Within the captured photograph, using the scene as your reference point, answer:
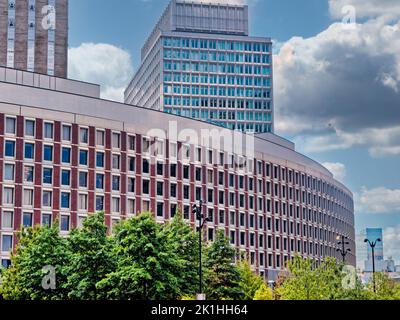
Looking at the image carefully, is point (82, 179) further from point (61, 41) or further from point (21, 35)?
point (61, 41)

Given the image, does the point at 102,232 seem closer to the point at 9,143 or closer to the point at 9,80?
the point at 9,143

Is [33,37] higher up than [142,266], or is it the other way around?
[33,37]

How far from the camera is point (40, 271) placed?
52031 millimetres

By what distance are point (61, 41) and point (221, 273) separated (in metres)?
72.8

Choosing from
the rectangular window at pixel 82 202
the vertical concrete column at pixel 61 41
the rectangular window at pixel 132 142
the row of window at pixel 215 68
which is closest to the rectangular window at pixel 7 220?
the rectangular window at pixel 82 202

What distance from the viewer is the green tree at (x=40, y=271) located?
170 ft

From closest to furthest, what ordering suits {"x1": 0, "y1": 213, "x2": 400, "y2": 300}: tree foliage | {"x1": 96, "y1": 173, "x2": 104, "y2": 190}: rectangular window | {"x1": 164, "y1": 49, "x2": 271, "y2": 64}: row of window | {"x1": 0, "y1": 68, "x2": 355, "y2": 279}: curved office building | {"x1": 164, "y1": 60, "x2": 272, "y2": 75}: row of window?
{"x1": 0, "y1": 213, "x2": 400, "y2": 300}: tree foliage
{"x1": 0, "y1": 68, "x2": 355, "y2": 279}: curved office building
{"x1": 96, "y1": 173, "x2": 104, "y2": 190}: rectangular window
{"x1": 164, "y1": 60, "x2": 272, "y2": 75}: row of window
{"x1": 164, "y1": 49, "x2": 271, "y2": 64}: row of window

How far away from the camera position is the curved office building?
81875 mm

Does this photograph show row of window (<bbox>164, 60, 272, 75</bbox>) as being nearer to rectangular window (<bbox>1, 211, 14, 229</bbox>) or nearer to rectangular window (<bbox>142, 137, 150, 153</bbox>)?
rectangular window (<bbox>142, 137, 150, 153</bbox>)

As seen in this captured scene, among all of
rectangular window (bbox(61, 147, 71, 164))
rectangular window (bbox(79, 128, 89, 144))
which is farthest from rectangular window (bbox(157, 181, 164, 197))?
rectangular window (bbox(61, 147, 71, 164))

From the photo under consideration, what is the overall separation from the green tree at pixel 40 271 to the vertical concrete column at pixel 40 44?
6547 centimetres

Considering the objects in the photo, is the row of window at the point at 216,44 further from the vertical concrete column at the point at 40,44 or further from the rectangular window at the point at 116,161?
the rectangular window at the point at 116,161

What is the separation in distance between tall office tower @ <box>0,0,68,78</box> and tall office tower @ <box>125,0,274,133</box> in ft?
199

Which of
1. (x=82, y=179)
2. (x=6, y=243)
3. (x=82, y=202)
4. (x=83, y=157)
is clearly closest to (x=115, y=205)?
(x=82, y=202)
